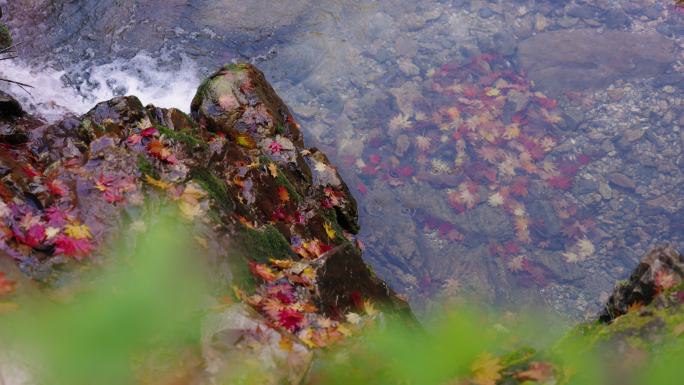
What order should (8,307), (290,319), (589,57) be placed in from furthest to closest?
Answer: (589,57)
(290,319)
(8,307)

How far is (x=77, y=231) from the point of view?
172 inches

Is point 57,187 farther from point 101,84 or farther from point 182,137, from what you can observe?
point 101,84

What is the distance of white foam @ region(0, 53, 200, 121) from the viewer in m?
8.29

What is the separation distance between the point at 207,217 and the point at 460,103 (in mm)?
6306

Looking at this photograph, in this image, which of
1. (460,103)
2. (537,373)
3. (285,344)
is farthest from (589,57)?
(285,344)

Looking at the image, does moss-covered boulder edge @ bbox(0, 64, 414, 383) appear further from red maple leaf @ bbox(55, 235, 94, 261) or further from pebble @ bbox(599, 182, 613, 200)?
pebble @ bbox(599, 182, 613, 200)

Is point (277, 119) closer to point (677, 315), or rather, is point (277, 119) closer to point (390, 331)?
point (390, 331)

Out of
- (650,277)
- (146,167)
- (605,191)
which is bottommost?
(605,191)

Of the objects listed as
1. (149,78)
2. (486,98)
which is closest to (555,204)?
(486,98)

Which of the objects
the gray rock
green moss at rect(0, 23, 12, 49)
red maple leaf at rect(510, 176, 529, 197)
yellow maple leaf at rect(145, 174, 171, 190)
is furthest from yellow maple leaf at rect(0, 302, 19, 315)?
the gray rock

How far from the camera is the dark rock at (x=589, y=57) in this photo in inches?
405

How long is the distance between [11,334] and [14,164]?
2307 mm

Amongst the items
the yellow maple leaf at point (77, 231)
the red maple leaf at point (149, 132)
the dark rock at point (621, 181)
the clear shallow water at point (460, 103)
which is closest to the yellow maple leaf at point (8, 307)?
the yellow maple leaf at point (77, 231)

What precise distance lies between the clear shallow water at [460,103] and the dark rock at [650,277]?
2.94 m
